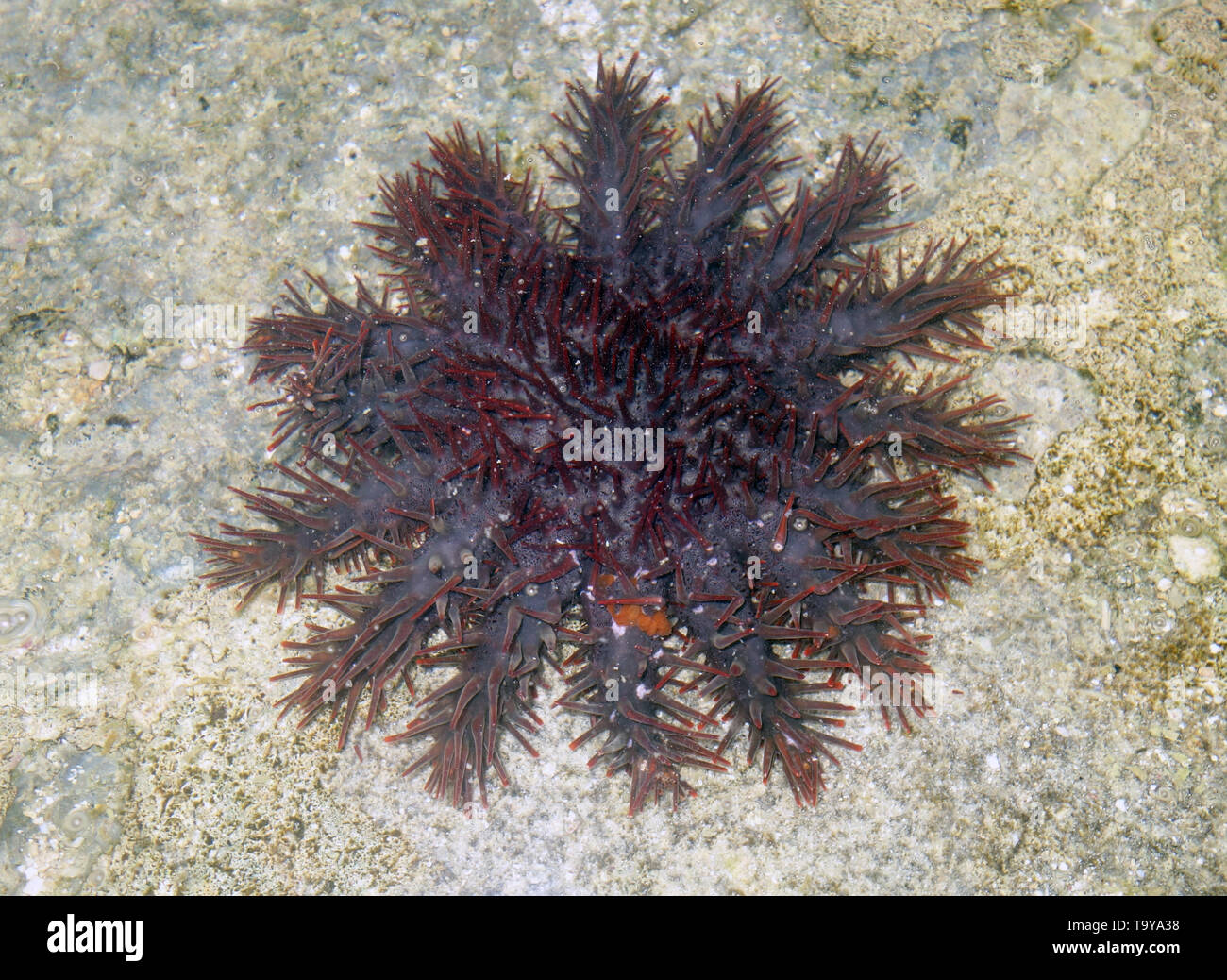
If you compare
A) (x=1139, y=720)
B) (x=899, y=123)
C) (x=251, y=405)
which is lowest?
(x=1139, y=720)

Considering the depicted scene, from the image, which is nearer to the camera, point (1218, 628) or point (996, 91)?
point (1218, 628)

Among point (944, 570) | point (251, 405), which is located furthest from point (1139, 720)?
point (251, 405)

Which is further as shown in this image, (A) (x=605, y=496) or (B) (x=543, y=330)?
(B) (x=543, y=330)

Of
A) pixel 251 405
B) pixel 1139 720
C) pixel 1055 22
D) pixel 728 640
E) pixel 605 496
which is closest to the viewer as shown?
pixel 728 640

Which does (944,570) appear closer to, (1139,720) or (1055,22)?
(1139,720)

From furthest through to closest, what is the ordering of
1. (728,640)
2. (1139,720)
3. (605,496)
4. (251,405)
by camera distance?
(251,405), (1139,720), (605,496), (728,640)

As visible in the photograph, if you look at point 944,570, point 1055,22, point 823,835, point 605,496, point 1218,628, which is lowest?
point 823,835

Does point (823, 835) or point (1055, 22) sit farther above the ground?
point (1055, 22)

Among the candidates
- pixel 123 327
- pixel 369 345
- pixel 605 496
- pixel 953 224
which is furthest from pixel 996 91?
pixel 123 327

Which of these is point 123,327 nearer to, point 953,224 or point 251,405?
point 251,405
